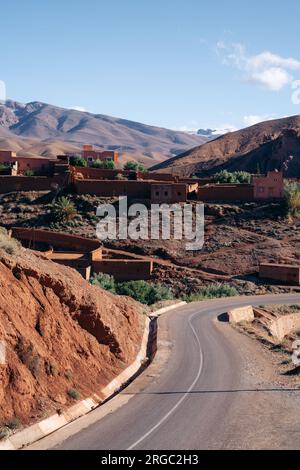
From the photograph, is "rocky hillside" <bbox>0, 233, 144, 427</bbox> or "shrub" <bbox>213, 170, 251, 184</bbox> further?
"shrub" <bbox>213, 170, 251, 184</bbox>

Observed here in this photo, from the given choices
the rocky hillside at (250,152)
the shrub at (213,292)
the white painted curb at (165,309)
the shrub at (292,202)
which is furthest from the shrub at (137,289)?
the rocky hillside at (250,152)

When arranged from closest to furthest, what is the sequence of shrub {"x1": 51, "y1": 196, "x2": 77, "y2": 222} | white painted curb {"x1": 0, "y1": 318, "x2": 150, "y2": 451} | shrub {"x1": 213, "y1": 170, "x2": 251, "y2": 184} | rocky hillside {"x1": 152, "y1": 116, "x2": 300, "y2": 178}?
white painted curb {"x1": 0, "y1": 318, "x2": 150, "y2": 451}, shrub {"x1": 51, "y1": 196, "x2": 77, "y2": 222}, shrub {"x1": 213, "y1": 170, "x2": 251, "y2": 184}, rocky hillside {"x1": 152, "y1": 116, "x2": 300, "y2": 178}

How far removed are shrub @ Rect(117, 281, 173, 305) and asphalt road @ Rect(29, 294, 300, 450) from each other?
12903 millimetres

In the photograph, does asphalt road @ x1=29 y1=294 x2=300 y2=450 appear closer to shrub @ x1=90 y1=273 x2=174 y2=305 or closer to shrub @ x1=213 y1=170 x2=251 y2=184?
shrub @ x1=90 y1=273 x2=174 y2=305

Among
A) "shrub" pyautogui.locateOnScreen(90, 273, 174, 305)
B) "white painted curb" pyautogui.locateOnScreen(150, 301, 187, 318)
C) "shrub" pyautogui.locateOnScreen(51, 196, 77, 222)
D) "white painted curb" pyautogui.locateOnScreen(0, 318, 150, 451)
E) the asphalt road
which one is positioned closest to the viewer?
"white painted curb" pyautogui.locateOnScreen(0, 318, 150, 451)

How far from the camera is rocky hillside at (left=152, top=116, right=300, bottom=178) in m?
93.4

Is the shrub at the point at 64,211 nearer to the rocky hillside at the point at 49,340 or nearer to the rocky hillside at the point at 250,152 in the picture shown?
the rocky hillside at the point at 49,340

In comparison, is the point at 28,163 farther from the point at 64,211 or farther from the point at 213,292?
the point at 213,292

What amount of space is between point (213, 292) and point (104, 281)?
23.7ft

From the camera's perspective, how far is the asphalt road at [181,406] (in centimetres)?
1266

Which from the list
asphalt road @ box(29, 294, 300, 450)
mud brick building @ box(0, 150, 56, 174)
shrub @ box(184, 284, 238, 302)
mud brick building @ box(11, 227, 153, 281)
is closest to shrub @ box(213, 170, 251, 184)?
mud brick building @ box(0, 150, 56, 174)

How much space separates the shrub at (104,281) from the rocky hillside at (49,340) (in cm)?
1785

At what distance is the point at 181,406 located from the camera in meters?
15.7

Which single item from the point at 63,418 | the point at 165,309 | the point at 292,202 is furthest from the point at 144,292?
the point at 63,418
